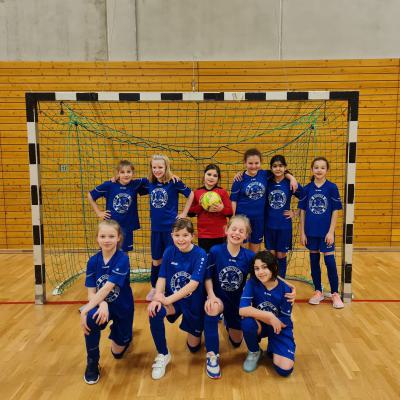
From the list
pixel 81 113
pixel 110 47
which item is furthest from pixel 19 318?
pixel 110 47

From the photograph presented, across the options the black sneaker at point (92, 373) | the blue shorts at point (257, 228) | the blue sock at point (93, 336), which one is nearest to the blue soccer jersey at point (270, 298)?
the blue sock at point (93, 336)

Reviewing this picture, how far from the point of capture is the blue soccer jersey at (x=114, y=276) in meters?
3.08

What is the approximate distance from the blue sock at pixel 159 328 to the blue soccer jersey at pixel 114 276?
27 centimetres

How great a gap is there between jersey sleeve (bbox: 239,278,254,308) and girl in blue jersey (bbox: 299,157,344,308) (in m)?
1.73

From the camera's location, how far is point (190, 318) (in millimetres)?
3217

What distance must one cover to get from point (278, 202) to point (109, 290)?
231cm

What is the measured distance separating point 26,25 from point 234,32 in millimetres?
3971

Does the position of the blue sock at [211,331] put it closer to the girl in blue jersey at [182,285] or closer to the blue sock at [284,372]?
the girl in blue jersey at [182,285]

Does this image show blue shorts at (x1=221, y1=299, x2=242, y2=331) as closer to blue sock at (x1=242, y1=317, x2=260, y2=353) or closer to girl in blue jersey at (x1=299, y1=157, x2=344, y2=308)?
blue sock at (x1=242, y1=317, x2=260, y2=353)

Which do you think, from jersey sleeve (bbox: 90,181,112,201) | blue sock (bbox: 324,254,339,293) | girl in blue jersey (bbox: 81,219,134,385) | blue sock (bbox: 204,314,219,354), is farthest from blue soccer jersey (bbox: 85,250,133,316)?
blue sock (bbox: 324,254,339,293)

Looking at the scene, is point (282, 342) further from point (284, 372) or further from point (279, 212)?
point (279, 212)

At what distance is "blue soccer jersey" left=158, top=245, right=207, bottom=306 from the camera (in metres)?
3.19

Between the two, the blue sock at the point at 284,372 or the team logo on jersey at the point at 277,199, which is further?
the team logo on jersey at the point at 277,199

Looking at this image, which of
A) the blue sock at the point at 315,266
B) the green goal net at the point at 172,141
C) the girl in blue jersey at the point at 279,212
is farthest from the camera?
the green goal net at the point at 172,141
